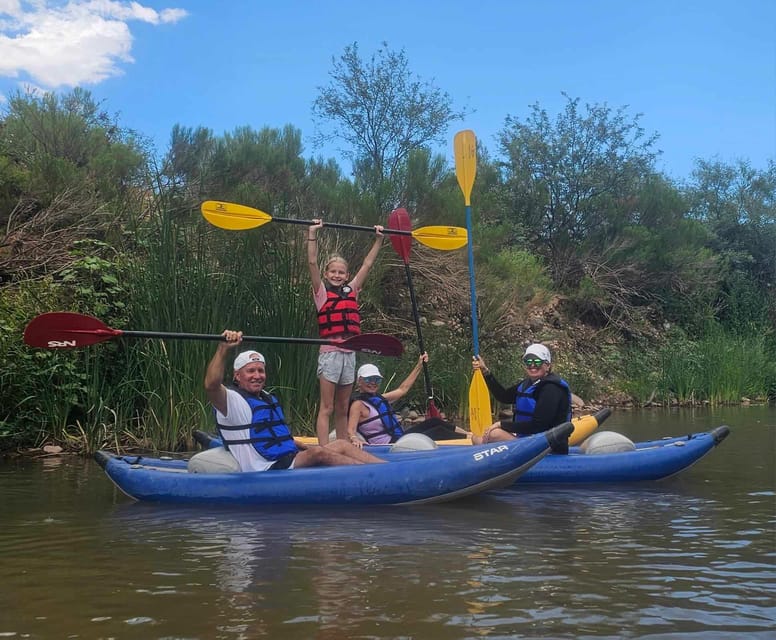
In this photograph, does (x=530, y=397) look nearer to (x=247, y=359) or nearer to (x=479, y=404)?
(x=479, y=404)

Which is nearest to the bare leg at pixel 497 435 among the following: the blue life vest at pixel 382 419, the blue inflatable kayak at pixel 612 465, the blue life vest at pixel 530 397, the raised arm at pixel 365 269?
the blue life vest at pixel 530 397

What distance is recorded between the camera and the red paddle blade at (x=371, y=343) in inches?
216

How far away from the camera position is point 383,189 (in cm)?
1073

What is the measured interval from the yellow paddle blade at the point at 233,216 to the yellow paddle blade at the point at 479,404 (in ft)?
6.65

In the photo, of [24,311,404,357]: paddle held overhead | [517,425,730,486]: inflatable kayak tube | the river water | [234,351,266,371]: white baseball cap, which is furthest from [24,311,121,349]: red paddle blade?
[517,425,730,486]: inflatable kayak tube

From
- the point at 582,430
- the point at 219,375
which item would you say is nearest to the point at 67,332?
the point at 219,375

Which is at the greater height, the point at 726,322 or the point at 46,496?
the point at 726,322

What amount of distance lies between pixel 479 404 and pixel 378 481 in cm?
204

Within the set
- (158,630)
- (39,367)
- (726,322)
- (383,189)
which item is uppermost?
(383,189)

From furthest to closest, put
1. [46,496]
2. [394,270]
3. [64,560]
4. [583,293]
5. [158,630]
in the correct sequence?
[583,293] → [394,270] → [46,496] → [64,560] → [158,630]

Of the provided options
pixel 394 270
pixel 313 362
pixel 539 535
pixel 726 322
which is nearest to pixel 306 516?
pixel 539 535

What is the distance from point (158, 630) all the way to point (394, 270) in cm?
833

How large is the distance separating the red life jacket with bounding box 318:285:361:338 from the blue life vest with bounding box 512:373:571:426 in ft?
4.05

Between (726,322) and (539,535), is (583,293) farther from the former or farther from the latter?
(539,535)
